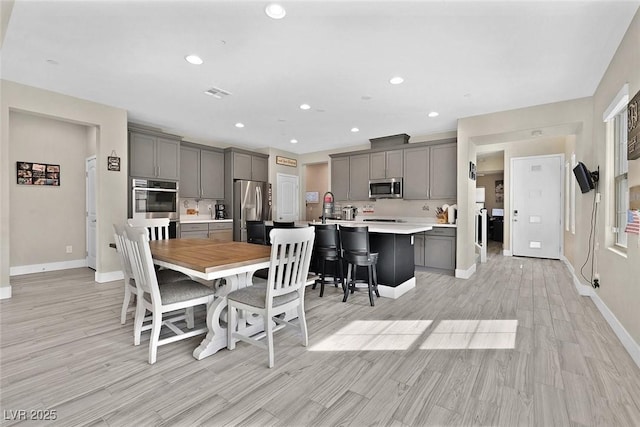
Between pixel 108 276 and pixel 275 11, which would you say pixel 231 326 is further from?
pixel 108 276

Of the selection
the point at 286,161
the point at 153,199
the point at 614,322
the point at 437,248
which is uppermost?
the point at 286,161

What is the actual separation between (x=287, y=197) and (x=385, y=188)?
2.74 metres

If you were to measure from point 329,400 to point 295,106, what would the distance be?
3.67 meters

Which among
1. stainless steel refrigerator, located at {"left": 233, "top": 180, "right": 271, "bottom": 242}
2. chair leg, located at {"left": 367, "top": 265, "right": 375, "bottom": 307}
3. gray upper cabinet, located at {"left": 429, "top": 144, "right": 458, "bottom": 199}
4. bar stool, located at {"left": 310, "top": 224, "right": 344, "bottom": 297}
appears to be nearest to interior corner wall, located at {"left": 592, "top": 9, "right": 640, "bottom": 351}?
gray upper cabinet, located at {"left": 429, "top": 144, "right": 458, "bottom": 199}

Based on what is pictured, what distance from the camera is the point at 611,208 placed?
2.99m

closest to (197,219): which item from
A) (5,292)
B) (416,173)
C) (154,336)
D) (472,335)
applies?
(5,292)

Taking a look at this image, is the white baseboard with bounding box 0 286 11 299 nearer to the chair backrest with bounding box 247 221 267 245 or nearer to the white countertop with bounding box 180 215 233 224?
the white countertop with bounding box 180 215 233 224

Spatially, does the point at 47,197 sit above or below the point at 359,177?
below

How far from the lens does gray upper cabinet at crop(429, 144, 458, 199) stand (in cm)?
521

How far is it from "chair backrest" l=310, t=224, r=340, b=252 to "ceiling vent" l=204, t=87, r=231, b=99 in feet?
6.84

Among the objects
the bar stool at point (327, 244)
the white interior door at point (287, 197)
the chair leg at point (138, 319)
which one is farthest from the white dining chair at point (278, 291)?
the white interior door at point (287, 197)

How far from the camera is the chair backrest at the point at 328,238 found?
143 inches

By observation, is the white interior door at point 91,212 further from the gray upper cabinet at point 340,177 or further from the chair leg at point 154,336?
the gray upper cabinet at point 340,177

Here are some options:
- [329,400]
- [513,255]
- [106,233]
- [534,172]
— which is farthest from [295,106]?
Answer: [513,255]
